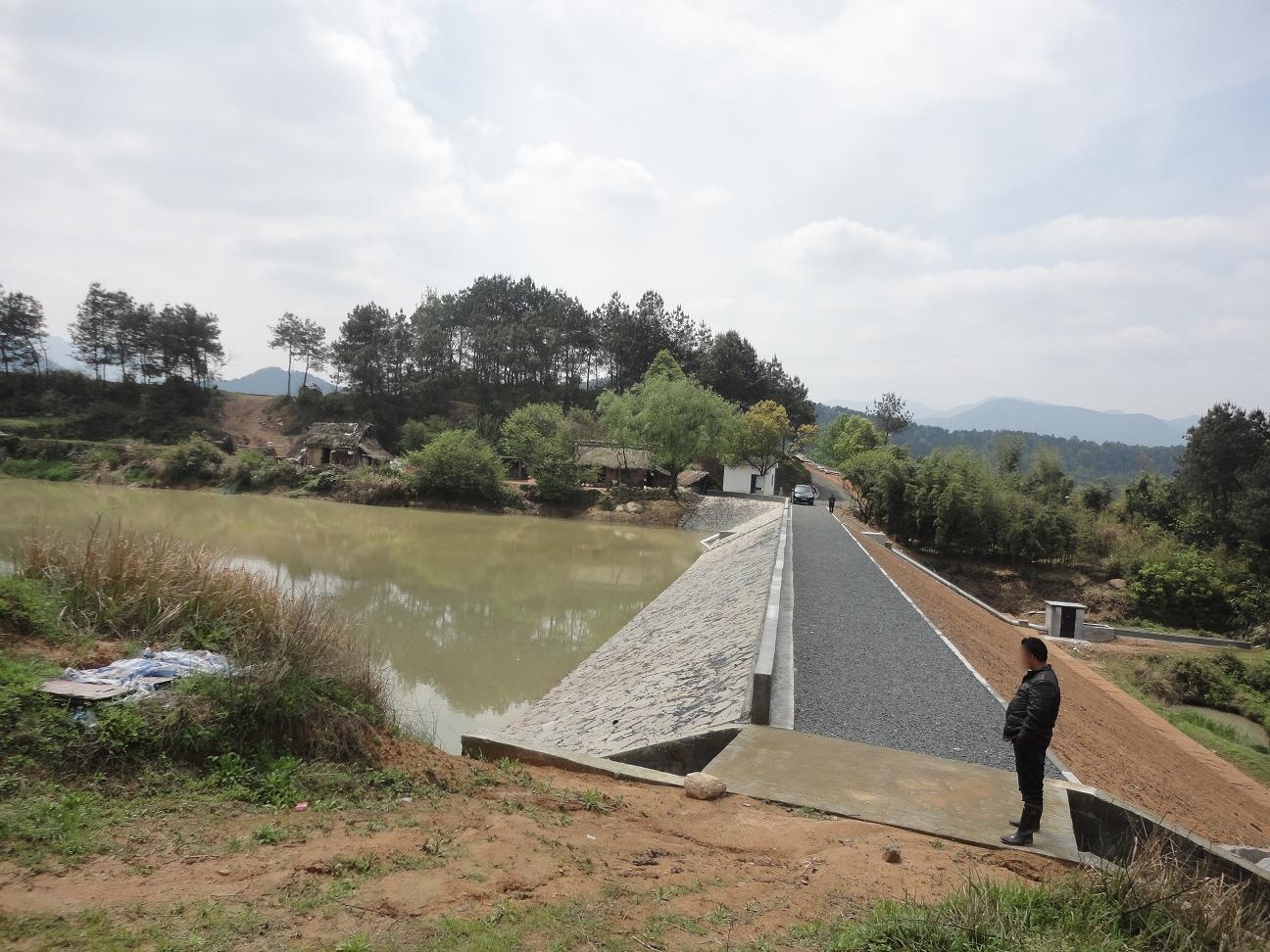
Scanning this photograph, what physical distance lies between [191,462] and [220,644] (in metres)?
42.0

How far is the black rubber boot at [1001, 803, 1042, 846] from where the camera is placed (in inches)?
186

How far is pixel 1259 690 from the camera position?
15.8 m

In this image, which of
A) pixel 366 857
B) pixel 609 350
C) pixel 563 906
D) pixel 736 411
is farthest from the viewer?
pixel 609 350

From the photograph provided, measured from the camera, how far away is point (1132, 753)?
9000mm

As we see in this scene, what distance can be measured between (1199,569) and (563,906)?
29175 millimetres

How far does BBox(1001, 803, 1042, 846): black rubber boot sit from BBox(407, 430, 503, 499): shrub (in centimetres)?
3666

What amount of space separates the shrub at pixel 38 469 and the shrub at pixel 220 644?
43660 millimetres

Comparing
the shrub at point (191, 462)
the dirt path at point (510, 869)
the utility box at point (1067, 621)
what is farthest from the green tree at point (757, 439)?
the dirt path at point (510, 869)

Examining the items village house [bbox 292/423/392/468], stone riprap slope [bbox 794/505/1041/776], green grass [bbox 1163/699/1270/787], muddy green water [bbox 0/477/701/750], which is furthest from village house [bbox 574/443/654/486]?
green grass [bbox 1163/699/1270/787]

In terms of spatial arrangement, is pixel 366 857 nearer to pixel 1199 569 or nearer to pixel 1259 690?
pixel 1259 690

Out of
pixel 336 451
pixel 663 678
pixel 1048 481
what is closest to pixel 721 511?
pixel 1048 481

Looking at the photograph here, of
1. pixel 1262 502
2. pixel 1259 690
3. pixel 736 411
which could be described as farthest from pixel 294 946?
pixel 736 411

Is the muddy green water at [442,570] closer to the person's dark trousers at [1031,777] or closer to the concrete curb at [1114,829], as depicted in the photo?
the person's dark trousers at [1031,777]

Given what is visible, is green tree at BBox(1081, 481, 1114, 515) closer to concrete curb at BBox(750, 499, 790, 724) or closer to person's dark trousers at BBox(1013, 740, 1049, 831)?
concrete curb at BBox(750, 499, 790, 724)
